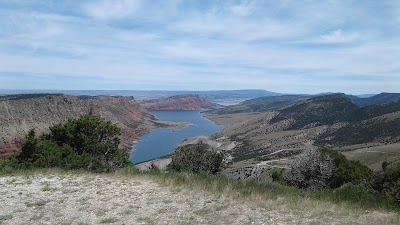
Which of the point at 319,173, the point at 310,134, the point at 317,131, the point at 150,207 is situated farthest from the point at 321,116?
the point at 150,207

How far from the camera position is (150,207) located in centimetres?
1098

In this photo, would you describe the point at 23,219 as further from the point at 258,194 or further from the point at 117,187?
the point at 258,194

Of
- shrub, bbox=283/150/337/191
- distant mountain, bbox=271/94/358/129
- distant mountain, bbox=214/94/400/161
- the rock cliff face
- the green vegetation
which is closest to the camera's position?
the green vegetation

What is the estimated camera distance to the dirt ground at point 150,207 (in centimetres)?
967

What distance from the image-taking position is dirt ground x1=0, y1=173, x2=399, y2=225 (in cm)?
967

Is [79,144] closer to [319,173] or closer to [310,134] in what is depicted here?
[319,173]

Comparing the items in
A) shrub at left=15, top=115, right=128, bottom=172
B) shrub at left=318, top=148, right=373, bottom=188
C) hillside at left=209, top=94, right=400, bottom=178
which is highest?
shrub at left=15, top=115, right=128, bottom=172

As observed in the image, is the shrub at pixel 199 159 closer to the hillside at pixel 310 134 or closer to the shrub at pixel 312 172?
the shrub at pixel 312 172

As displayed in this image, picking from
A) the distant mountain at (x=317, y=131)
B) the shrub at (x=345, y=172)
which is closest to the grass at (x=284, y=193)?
the shrub at (x=345, y=172)

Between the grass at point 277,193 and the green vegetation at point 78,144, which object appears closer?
the grass at point 277,193

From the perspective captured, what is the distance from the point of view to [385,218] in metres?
9.66

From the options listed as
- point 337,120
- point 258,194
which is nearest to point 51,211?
point 258,194

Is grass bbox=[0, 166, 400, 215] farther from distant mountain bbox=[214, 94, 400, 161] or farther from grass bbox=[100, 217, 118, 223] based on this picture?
distant mountain bbox=[214, 94, 400, 161]

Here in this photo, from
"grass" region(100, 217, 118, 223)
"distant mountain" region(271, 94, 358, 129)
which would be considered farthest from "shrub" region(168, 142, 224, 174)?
"distant mountain" region(271, 94, 358, 129)
